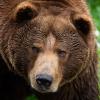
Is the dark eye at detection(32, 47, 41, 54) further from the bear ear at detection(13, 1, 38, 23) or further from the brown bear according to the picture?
the bear ear at detection(13, 1, 38, 23)

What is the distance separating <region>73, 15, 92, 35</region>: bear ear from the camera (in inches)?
305

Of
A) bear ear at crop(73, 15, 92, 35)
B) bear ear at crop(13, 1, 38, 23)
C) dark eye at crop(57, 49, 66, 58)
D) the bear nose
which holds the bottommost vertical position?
the bear nose

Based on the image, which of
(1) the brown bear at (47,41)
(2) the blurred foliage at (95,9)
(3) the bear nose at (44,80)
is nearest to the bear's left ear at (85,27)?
(1) the brown bear at (47,41)

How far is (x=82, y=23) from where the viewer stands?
7766 mm

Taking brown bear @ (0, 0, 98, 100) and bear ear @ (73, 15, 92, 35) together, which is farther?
bear ear @ (73, 15, 92, 35)

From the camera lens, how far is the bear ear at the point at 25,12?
775 cm

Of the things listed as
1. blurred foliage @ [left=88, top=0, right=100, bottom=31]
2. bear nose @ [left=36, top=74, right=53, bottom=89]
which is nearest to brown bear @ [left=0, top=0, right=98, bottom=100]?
bear nose @ [left=36, top=74, right=53, bottom=89]

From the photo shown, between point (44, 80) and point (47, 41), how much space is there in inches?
19.6

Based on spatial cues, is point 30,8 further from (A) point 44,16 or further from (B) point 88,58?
(B) point 88,58

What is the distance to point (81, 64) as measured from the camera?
7855 millimetres

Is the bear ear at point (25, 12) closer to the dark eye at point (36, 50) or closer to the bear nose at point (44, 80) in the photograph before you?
the dark eye at point (36, 50)

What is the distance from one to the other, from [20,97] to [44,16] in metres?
1.39

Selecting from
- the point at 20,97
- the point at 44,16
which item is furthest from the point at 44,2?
the point at 20,97

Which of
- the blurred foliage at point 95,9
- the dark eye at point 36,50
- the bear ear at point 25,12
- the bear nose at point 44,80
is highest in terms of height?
the bear ear at point 25,12
